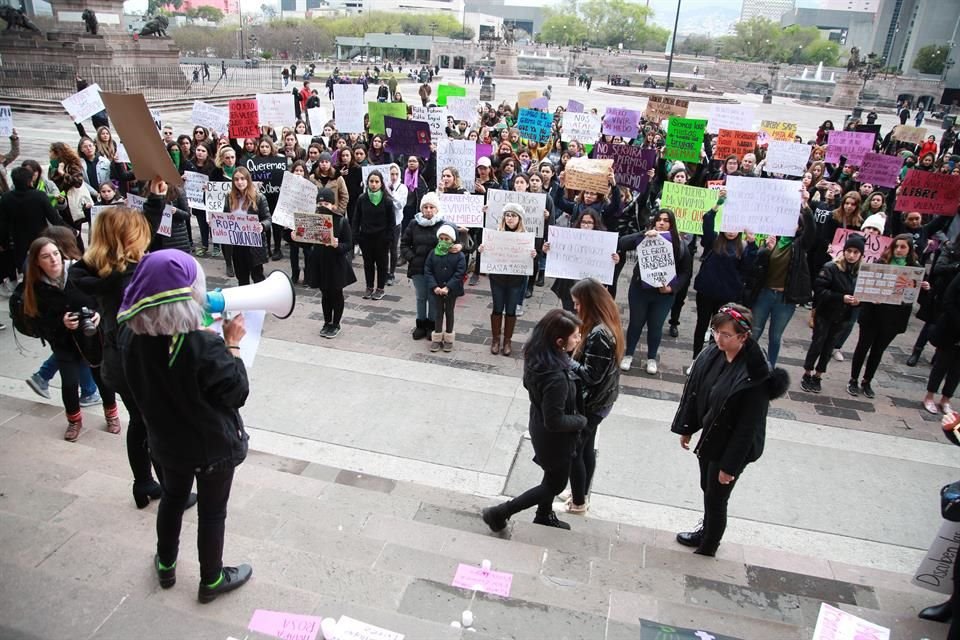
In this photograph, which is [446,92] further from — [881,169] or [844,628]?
[844,628]

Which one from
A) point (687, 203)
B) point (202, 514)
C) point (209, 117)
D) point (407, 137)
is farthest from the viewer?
point (209, 117)

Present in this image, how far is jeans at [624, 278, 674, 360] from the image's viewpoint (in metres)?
7.04

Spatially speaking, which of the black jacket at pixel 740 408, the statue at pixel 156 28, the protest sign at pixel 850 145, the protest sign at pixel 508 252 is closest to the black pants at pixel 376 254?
the protest sign at pixel 508 252

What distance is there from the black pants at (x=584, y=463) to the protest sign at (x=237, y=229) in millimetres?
5131

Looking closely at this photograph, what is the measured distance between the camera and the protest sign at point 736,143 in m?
11.7

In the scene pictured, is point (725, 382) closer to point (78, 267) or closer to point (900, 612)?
point (900, 612)

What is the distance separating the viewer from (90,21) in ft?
96.7

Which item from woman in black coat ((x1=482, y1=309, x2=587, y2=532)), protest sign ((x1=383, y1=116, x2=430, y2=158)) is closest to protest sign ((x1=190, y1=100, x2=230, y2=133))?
protest sign ((x1=383, y1=116, x2=430, y2=158))

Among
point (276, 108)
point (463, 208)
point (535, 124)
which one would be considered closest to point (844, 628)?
point (463, 208)

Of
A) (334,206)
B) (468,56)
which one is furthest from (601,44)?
(334,206)

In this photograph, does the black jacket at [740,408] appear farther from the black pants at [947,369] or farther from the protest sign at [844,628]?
the black pants at [947,369]

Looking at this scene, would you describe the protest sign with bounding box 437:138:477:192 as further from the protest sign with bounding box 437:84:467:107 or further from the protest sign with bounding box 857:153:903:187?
the protest sign with bounding box 437:84:467:107

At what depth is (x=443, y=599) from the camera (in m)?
3.15

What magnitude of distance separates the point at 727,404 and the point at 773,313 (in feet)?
12.5
